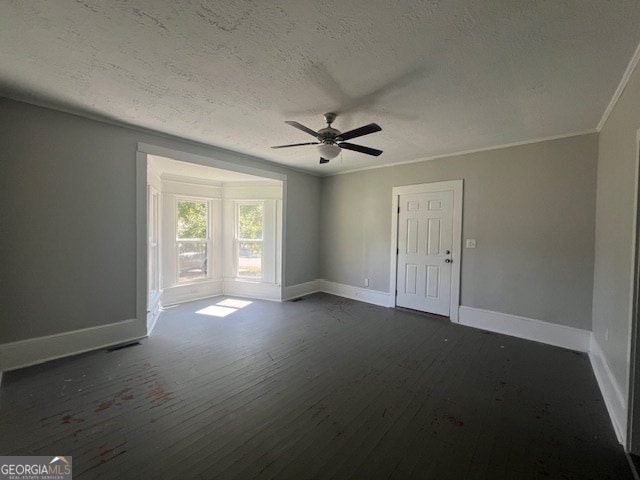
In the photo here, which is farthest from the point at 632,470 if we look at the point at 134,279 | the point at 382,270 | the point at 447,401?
the point at 134,279

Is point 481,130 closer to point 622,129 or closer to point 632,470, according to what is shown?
point 622,129

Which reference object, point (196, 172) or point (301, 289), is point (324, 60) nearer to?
point (196, 172)

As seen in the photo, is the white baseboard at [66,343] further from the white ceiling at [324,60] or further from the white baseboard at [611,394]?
the white baseboard at [611,394]

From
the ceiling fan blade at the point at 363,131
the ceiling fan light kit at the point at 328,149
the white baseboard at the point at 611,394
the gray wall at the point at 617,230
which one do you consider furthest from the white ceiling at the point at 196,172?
the white baseboard at the point at 611,394

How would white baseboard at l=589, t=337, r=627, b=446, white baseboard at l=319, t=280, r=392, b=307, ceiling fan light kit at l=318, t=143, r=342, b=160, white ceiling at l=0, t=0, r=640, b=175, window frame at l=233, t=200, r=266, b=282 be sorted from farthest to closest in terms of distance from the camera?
window frame at l=233, t=200, r=266, b=282 → white baseboard at l=319, t=280, r=392, b=307 → ceiling fan light kit at l=318, t=143, r=342, b=160 → white baseboard at l=589, t=337, r=627, b=446 → white ceiling at l=0, t=0, r=640, b=175

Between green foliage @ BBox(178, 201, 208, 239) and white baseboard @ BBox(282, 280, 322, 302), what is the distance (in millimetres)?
2042

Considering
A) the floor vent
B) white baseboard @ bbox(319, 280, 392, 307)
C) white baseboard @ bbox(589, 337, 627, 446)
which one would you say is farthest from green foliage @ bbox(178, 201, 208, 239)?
white baseboard @ bbox(589, 337, 627, 446)

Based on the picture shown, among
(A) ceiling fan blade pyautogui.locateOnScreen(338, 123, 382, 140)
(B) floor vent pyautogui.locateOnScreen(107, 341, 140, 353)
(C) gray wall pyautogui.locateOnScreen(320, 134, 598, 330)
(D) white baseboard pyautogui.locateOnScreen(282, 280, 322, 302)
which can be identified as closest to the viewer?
(A) ceiling fan blade pyautogui.locateOnScreen(338, 123, 382, 140)

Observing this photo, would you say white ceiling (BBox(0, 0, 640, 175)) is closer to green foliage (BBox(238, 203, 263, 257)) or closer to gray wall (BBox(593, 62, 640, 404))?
gray wall (BBox(593, 62, 640, 404))

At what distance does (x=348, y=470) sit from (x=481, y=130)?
351 cm

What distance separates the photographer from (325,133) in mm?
2602

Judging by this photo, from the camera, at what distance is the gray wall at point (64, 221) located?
2506 millimetres

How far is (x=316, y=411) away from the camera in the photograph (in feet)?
6.70

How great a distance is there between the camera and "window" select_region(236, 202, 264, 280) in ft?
17.9
